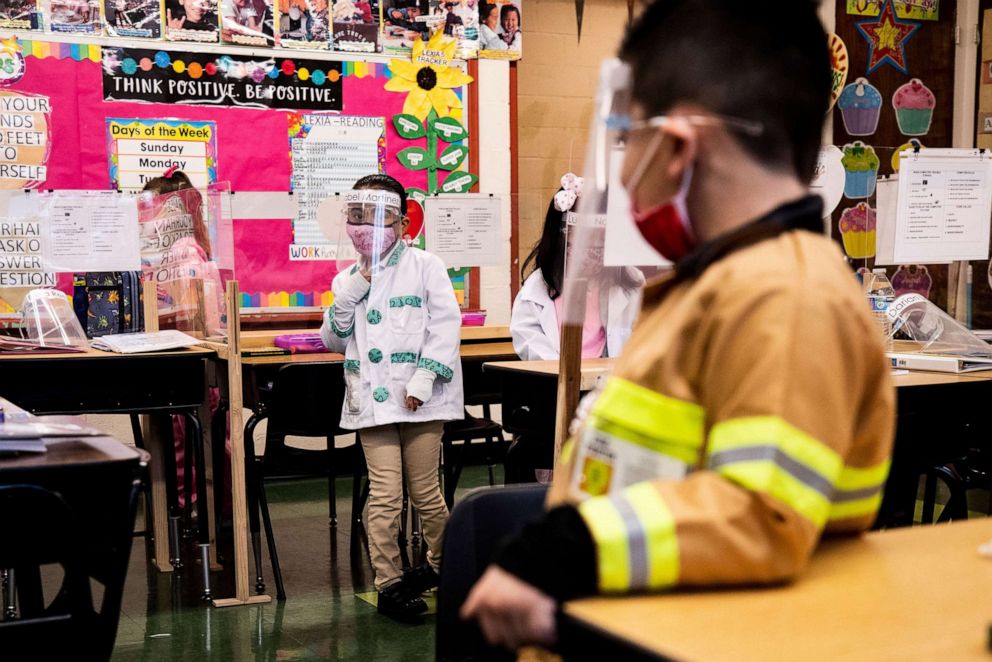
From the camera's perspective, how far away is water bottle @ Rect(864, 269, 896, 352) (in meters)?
3.78

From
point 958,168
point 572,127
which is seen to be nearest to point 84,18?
point 572,127

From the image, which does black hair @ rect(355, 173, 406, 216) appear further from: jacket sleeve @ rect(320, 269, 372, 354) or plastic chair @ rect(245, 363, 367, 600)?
plastic chair @ rect(245, 363, 367, 600)

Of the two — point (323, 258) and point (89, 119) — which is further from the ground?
point (89, 119)

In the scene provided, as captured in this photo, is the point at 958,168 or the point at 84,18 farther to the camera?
the point at 84,18

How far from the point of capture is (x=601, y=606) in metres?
0.89

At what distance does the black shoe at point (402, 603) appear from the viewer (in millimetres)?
3650

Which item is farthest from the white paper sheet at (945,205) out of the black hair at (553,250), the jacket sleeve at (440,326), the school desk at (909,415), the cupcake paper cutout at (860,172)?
the jacket sleeve at (440,326)

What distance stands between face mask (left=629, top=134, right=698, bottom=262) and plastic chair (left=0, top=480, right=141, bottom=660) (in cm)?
128

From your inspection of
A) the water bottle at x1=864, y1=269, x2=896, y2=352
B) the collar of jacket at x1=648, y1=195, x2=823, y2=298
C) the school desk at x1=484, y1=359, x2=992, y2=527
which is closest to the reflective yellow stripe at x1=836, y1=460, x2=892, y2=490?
the collar of jacket at x1=648, y1=195, x2=823, y2=298

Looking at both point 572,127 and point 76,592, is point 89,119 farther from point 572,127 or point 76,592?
point 76,592

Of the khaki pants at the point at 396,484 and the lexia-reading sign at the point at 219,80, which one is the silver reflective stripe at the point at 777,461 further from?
the lexia-reading sign at the point at 219,80

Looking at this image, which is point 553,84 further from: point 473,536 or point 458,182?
point 473,536

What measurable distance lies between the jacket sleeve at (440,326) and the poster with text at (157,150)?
2.08 metres

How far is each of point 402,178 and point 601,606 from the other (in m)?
5.49
